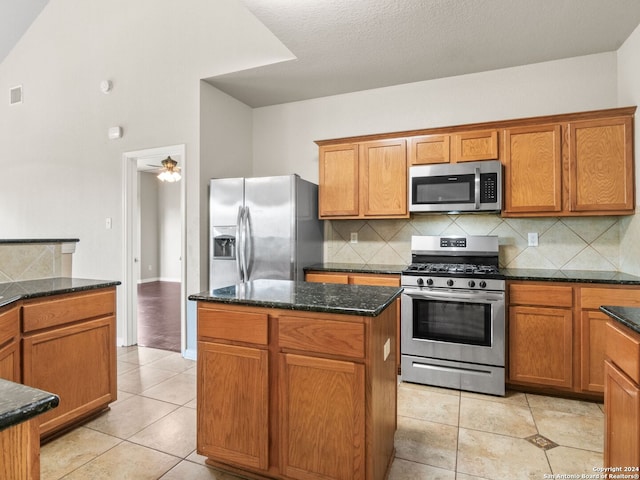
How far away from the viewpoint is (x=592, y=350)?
8.82ft

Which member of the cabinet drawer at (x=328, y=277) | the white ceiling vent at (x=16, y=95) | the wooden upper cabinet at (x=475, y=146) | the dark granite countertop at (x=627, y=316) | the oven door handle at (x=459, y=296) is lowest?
the oven door handle at (x=459, y=296)

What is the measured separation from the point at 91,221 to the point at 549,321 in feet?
15.6

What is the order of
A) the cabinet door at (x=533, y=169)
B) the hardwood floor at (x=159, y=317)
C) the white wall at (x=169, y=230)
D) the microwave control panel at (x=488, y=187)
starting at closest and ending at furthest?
the cabinet door at (x=533, y=169), the microwave control panel at (x=488, y=187), the hardwood floor at (x=159, y=317), the white wall at (x=169, y=230)

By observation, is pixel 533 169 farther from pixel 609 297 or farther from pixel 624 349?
pixel 624 349

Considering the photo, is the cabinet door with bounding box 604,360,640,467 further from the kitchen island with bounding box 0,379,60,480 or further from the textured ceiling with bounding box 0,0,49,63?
the textured ceiling with bounding box 0,0,49,63

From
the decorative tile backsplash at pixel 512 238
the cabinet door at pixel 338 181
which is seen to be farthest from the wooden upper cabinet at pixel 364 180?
the decorative tile backsplash at pixel 512 238

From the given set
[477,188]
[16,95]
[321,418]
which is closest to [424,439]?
[321,418]

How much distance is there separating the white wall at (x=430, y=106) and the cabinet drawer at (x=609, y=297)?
1636 mm

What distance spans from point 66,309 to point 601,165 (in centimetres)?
391

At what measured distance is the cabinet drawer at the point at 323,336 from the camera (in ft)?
5.23

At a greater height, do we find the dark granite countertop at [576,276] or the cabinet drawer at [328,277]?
the dark granite countertop at [576,276]

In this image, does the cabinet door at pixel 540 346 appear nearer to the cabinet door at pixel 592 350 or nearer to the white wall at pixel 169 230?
the cabinet door at pixel 592 350

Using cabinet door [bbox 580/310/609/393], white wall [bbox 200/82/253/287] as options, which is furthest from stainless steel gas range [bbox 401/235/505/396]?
white wall [bbox 200/82/253/287]

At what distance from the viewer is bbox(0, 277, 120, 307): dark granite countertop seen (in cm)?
199
